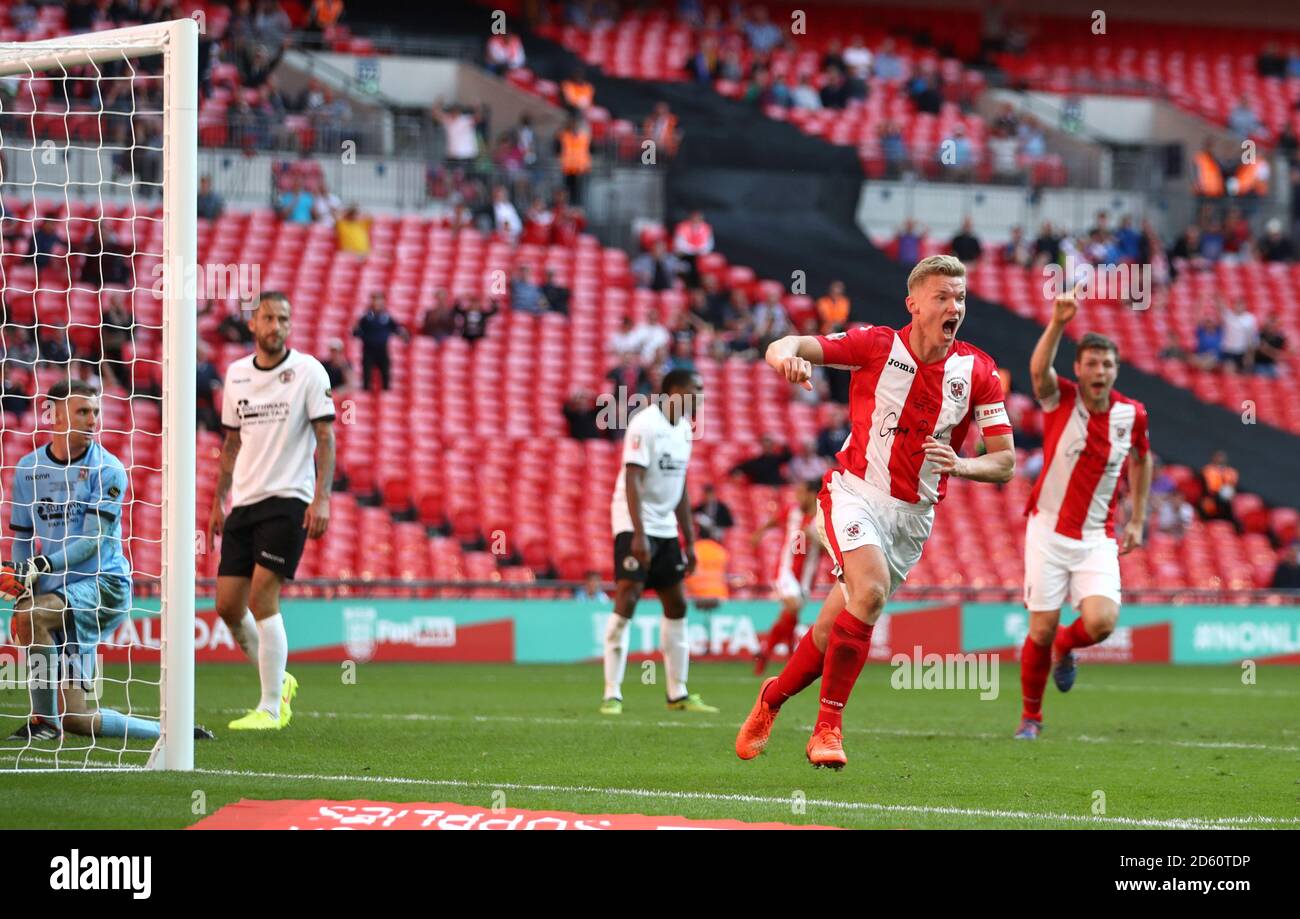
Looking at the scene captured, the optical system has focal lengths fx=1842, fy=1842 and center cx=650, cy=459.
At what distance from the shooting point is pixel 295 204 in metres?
26.9

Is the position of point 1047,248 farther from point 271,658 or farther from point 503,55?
point 271,658

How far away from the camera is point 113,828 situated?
645 centimetres

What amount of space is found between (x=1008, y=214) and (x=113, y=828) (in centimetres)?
2737

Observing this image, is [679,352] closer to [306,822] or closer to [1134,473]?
[1134,473]

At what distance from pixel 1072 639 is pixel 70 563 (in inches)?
243

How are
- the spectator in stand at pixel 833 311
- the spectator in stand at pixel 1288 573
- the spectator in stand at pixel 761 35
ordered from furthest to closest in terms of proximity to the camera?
the spectator in stand at pixel 761 35 → the spectator in stand at pixel 833 311 → the spectator in stand at pixel 1288 573

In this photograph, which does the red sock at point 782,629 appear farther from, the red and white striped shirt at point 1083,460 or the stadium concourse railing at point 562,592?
the red and white striped shirt at point 1083,460

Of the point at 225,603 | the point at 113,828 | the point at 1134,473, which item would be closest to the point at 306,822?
the point at 113,828

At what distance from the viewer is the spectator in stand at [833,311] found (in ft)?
85.6

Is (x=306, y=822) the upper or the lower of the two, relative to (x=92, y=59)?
lower

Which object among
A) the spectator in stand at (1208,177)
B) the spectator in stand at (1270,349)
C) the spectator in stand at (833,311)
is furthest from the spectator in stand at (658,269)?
the spectator in stand at (1208,177)

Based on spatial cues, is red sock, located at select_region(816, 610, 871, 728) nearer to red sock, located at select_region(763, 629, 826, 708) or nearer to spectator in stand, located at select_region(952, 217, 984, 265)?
red sock, located at select_region(763, 629, 826, 708)

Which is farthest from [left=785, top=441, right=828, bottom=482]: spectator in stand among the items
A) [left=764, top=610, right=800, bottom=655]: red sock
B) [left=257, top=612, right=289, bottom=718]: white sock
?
[left=257, top=612, right=289, bottom=718]: white sock

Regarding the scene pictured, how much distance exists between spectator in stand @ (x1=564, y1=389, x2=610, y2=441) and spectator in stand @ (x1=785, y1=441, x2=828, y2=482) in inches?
102
